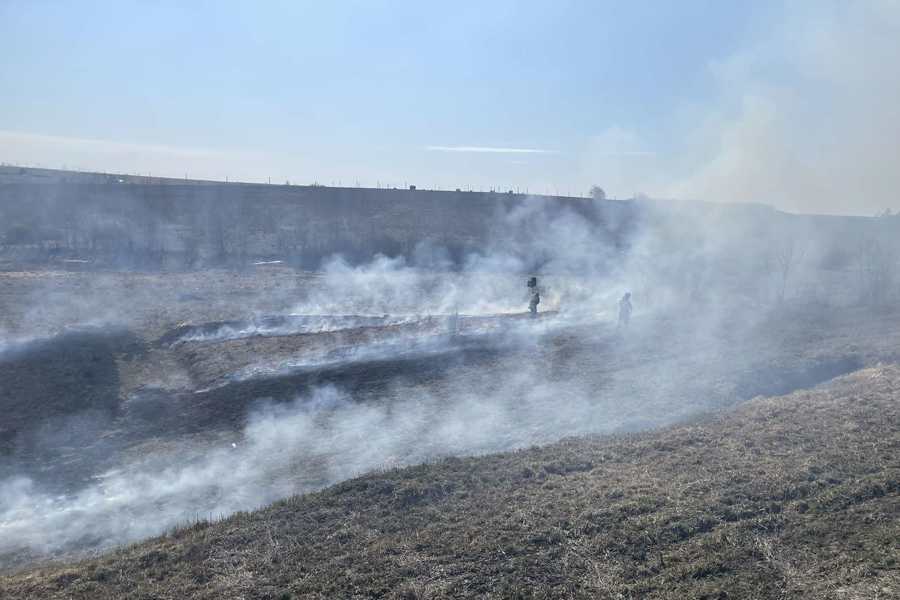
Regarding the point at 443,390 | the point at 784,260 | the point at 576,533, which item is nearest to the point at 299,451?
the point at 443,390

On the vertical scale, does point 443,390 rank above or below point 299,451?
above

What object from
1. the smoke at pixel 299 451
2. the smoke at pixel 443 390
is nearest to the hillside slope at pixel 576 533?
the smoke at pixel 299 451

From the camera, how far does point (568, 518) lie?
10.0 meters

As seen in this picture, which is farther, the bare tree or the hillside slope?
the bare tree

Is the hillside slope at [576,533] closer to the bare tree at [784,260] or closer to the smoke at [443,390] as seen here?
the smoke at [443,390]

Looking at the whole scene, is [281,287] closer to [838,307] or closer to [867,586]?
[838,307]

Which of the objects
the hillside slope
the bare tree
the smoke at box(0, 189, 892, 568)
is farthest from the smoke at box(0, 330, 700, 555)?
the bare tree

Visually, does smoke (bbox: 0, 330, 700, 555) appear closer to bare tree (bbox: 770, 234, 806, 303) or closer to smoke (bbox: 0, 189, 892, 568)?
smoke (bbox: 0, 189, 892, 568)

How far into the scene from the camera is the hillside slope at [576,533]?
828cm

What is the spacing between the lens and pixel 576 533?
952 cm

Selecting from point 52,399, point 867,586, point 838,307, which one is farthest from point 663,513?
point 838,307

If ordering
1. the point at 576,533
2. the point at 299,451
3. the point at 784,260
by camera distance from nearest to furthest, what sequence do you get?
the point at 576,533 < the point at 299,451 < the point at 784,260

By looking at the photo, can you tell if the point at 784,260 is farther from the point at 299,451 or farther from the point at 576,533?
the point at 576,533

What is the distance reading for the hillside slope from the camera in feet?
27.2
